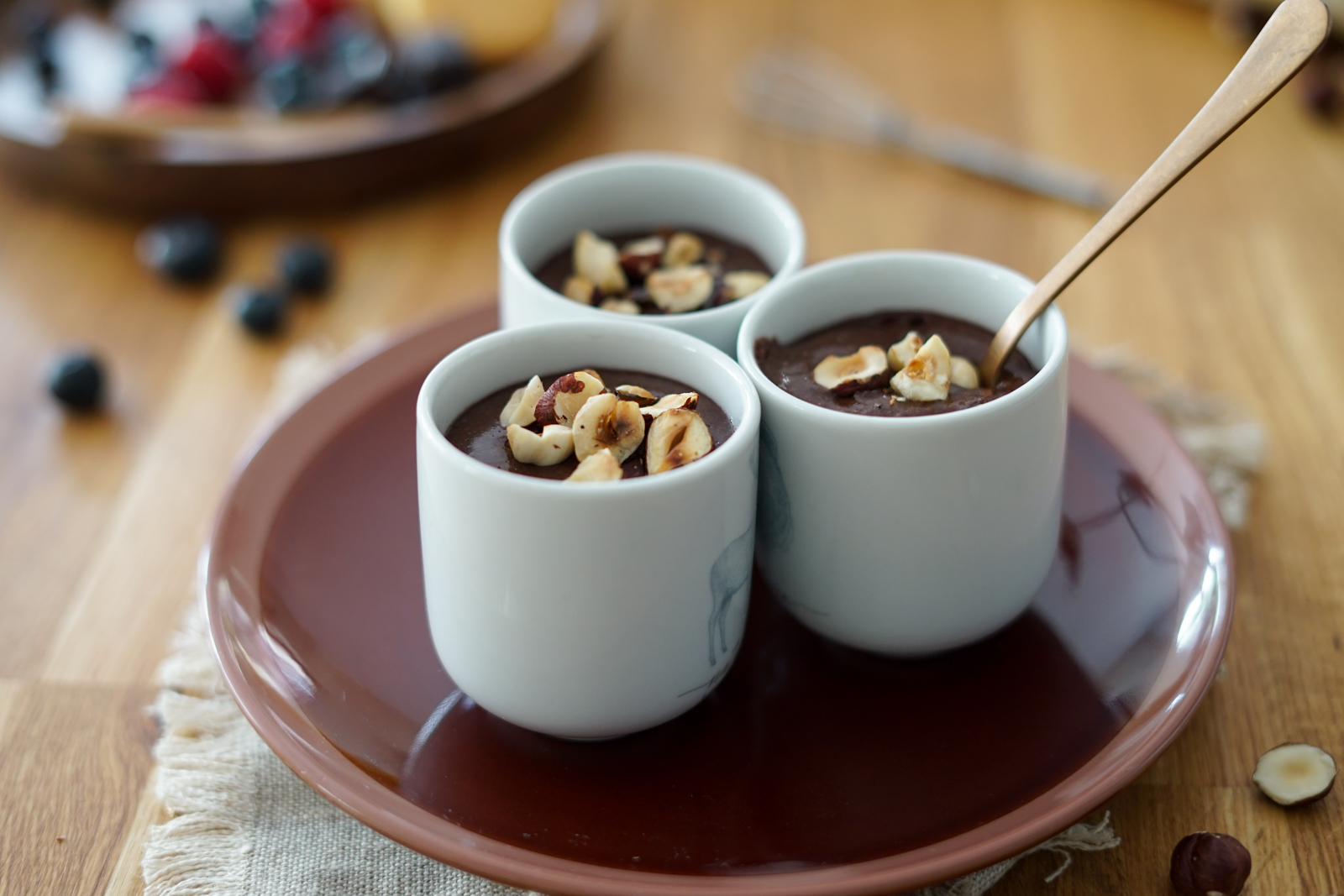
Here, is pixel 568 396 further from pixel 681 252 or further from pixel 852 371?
pixel 681 252

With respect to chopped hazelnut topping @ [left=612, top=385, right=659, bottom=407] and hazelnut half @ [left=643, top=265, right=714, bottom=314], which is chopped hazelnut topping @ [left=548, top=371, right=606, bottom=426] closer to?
chopped hazelnut topping @ [left=612, top=385, right=659, bottom=407]

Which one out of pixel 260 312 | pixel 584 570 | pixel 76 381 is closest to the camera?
pixel 584 570

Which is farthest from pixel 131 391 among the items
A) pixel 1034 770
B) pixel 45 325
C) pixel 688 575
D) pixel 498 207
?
pixel 1034 770

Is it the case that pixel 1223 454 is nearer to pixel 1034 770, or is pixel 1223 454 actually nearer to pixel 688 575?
pixel 1034 770

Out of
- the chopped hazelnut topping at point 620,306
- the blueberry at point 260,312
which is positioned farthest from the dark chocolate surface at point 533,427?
the blueberry at point 260,312

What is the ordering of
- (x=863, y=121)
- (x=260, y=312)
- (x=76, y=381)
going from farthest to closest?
(x=863, y=121) → (x=260, y=312) → (x=76, y=381)

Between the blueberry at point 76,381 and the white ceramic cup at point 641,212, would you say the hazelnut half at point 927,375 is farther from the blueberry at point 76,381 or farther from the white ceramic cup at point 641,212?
the blueberry at point 76,381

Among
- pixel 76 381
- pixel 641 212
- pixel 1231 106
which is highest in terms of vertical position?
pixel 1231 106

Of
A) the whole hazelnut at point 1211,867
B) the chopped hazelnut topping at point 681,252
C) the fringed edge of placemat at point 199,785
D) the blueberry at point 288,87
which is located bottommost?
the fringed edge of placemat at point 199,785

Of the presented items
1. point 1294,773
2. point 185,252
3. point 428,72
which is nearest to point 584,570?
point 1294,773
